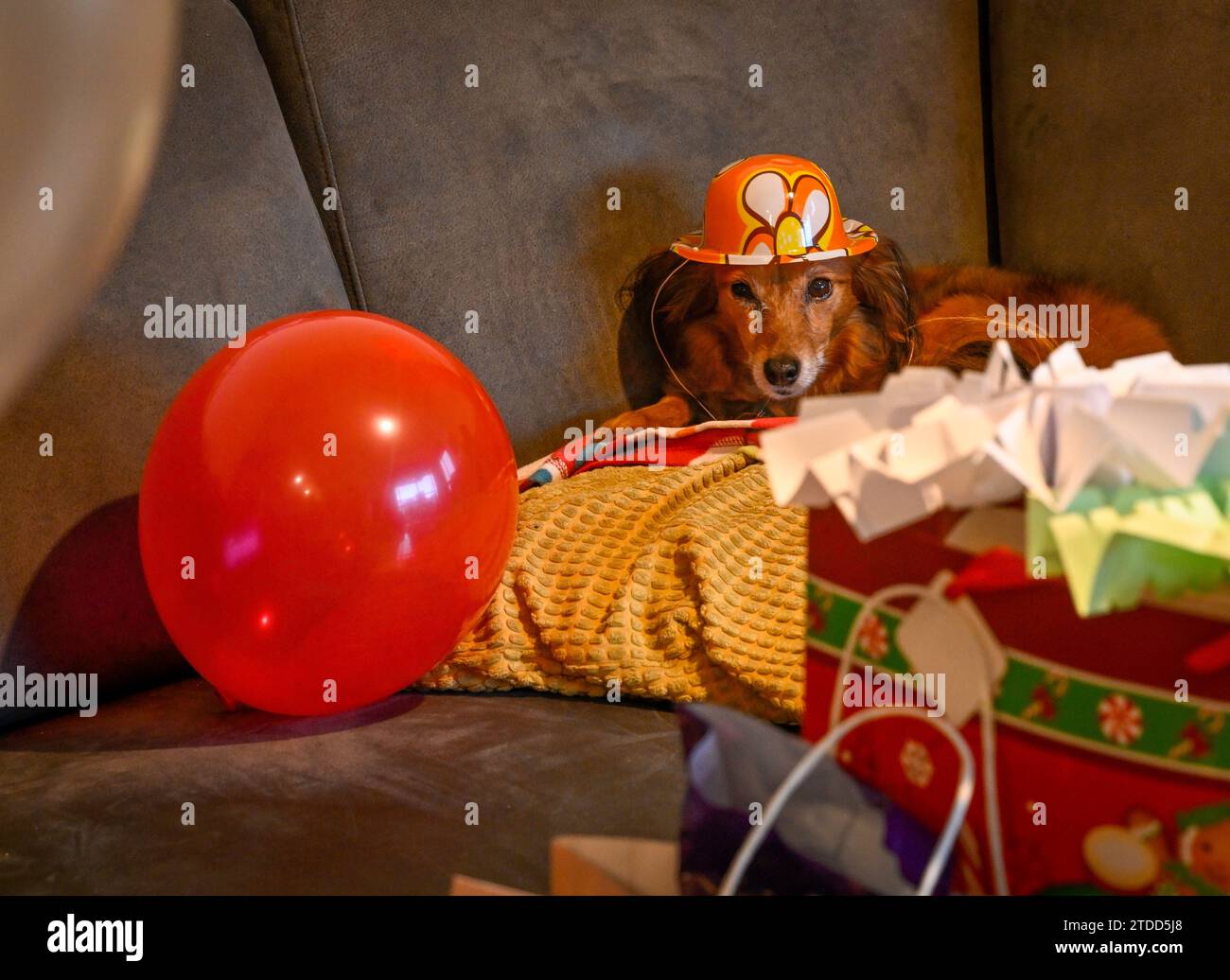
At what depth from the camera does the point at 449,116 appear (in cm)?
152

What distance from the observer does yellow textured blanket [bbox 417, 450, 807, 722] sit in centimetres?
105

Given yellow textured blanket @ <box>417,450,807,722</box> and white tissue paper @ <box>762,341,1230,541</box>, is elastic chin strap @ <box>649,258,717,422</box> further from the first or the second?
white tissue paper @ <box>762,341,1230,541</box>

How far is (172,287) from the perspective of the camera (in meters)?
1.18

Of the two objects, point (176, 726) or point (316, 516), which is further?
point (176, 726)

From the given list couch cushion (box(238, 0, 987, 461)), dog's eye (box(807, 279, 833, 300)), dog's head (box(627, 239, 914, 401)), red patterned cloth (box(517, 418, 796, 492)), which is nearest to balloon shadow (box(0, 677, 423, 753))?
red patterned cloth (box(517, 418, 796, 492))

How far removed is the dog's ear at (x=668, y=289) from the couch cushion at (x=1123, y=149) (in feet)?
1.91

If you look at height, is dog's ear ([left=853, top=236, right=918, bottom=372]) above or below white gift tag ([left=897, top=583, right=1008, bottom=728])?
above

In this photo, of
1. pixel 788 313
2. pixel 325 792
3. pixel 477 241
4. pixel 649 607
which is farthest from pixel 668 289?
pixel 325 792

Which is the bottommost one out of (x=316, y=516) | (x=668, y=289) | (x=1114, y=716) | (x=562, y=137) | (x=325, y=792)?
(x=325, y=792)

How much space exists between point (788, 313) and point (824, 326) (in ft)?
0.20

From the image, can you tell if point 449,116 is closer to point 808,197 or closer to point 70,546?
point 808,197

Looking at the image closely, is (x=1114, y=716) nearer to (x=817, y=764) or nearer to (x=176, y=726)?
(x=817, y=764)

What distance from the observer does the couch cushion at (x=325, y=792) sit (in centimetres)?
79

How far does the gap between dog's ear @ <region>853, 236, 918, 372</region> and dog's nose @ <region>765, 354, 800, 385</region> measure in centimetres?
15
